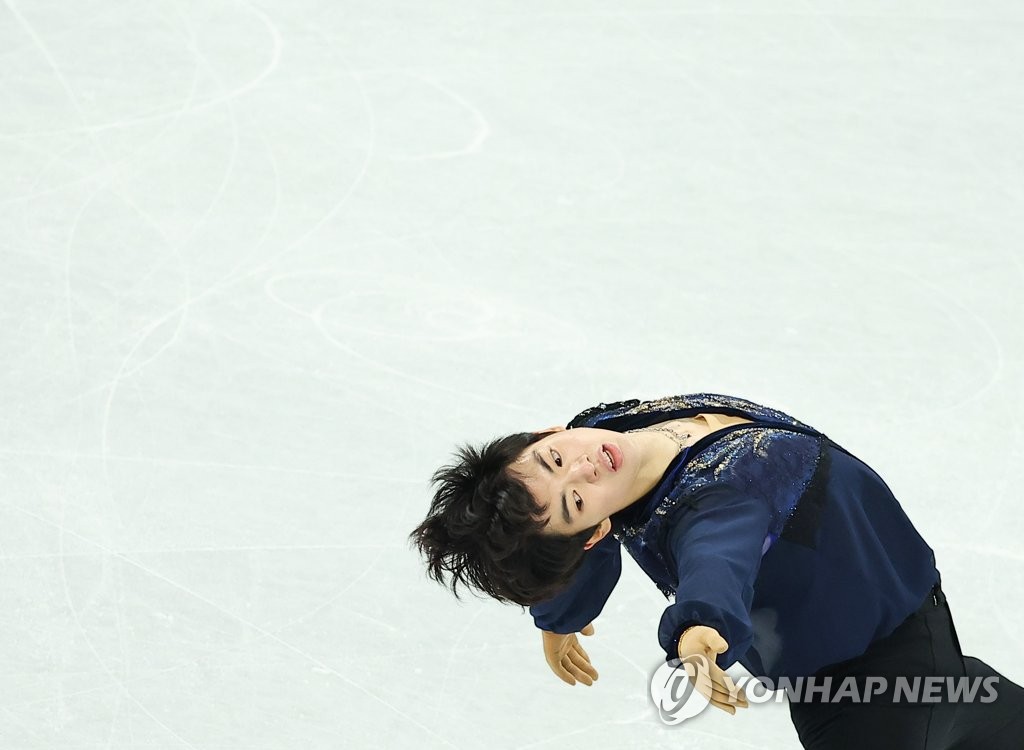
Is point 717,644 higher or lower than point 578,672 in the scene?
higher

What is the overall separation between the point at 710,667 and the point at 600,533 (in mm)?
467

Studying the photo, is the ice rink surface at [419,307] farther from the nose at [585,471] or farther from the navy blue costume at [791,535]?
the nose at [585,471]

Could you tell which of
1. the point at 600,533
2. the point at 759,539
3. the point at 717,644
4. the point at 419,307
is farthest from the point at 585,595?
the point at 419,307

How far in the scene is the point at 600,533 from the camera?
2.21 meters

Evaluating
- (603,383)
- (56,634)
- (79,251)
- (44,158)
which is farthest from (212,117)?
(56,634)

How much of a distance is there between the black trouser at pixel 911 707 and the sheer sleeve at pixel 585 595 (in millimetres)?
371

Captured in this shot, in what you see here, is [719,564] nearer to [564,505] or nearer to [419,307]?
[564,505]

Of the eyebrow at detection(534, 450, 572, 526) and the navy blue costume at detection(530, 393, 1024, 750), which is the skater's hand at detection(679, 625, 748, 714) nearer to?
the navy blue costume at detection(530, 393, 1024, 750)

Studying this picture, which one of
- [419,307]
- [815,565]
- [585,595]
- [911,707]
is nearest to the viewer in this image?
[815,565]

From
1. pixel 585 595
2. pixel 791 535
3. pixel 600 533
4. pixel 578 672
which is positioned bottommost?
pixel 578 672

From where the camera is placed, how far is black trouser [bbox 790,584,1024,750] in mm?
2258

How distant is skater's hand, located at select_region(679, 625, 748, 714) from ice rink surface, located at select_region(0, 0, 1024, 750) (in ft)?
3.92

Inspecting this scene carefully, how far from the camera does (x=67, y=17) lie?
19.5 ft

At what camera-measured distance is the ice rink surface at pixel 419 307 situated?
3.12m
